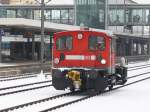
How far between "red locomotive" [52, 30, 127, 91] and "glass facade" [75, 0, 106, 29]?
69.4 meters

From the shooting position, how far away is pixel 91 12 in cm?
8962

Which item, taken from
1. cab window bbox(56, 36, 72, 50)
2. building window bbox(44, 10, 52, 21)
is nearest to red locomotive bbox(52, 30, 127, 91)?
cab window bbox(56, 36, 72, 50)

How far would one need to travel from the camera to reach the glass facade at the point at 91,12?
89.6 meters

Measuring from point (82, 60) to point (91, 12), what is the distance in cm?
7104

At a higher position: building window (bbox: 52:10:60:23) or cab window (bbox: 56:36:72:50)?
building window (bbox: 52:10:60:23)

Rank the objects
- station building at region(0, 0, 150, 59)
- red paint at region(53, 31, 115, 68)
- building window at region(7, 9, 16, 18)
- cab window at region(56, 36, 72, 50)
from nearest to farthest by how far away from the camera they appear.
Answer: red paint at region(53, 31, 115, 68) < cab window at region(56, 36, 72, 50) < station building at region(0, 0, 150, 59) < building window at region(7, 9, 16, 18)

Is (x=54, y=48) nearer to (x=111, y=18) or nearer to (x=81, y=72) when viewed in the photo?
(x=81, y=72)

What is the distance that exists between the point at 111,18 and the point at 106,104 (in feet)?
279

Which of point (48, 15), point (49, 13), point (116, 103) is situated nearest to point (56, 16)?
point (48, 15)

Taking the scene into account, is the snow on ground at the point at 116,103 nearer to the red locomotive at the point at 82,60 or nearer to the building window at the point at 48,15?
the red locomotive at the point at 82,60

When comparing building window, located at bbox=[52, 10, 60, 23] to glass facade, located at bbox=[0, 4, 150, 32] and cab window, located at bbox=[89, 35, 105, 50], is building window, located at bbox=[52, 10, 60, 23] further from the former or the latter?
cab window, located at bbox=[89, 35, 105, 50]

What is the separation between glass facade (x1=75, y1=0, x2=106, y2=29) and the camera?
8962 centimetres

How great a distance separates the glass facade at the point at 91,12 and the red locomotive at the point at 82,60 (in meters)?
69.4

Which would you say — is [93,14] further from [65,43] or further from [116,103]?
[116,103]
